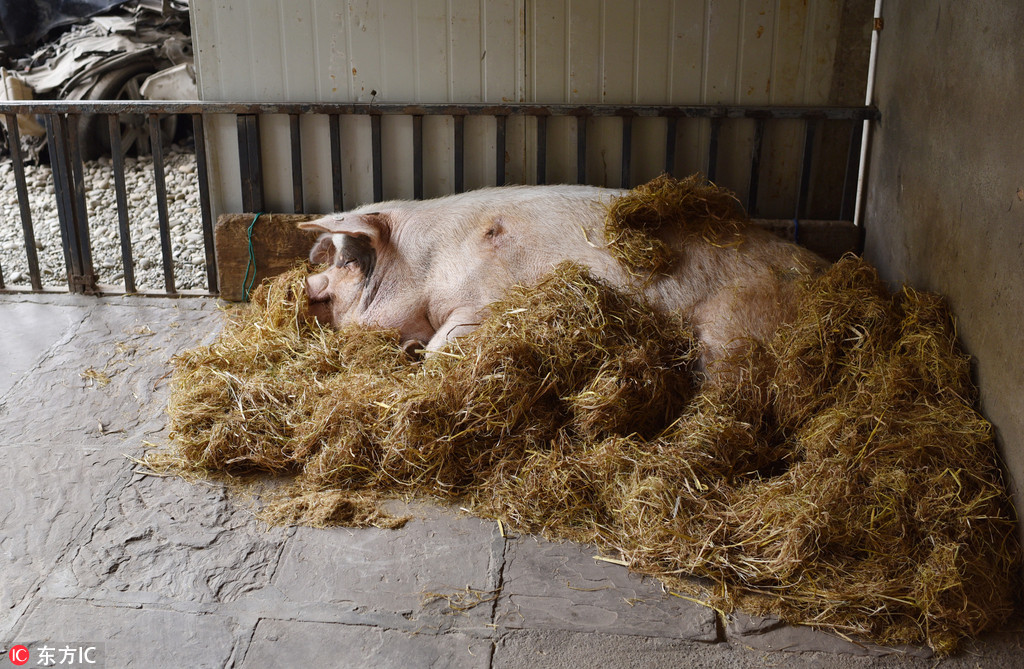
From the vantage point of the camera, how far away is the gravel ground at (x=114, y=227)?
6.40 metres

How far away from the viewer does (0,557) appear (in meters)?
3.11

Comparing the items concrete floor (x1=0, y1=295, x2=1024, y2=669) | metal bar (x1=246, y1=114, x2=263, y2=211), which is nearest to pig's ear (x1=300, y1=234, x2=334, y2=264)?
metal bar (x1=246, y1=114, x2=263, y2=211)

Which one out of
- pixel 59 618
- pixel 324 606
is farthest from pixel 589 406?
pixel 59 618

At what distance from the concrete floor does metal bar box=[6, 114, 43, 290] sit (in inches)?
89.4

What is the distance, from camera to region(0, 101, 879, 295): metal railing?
209 inches

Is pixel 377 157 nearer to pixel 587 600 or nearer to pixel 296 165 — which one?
pixel 296 165

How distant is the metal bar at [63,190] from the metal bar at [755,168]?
4.41m

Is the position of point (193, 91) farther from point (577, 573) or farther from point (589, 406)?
point (577, 573)

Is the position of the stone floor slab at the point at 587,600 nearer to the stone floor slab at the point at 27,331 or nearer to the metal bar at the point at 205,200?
the stone floor slab at the point at 27,331

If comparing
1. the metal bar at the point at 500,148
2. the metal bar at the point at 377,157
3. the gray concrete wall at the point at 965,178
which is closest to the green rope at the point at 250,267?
the metal bar at the point at 377,157

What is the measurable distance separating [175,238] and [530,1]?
3674mm

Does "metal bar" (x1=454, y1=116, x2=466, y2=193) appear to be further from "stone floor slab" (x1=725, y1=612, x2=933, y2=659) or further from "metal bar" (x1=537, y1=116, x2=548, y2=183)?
"stone floor slab" (x1=725, y1=612, x2=933, y2=659)

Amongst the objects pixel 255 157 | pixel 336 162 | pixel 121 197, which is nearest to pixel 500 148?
pixel 336 162

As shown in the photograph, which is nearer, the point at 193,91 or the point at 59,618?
the point at 59,618
